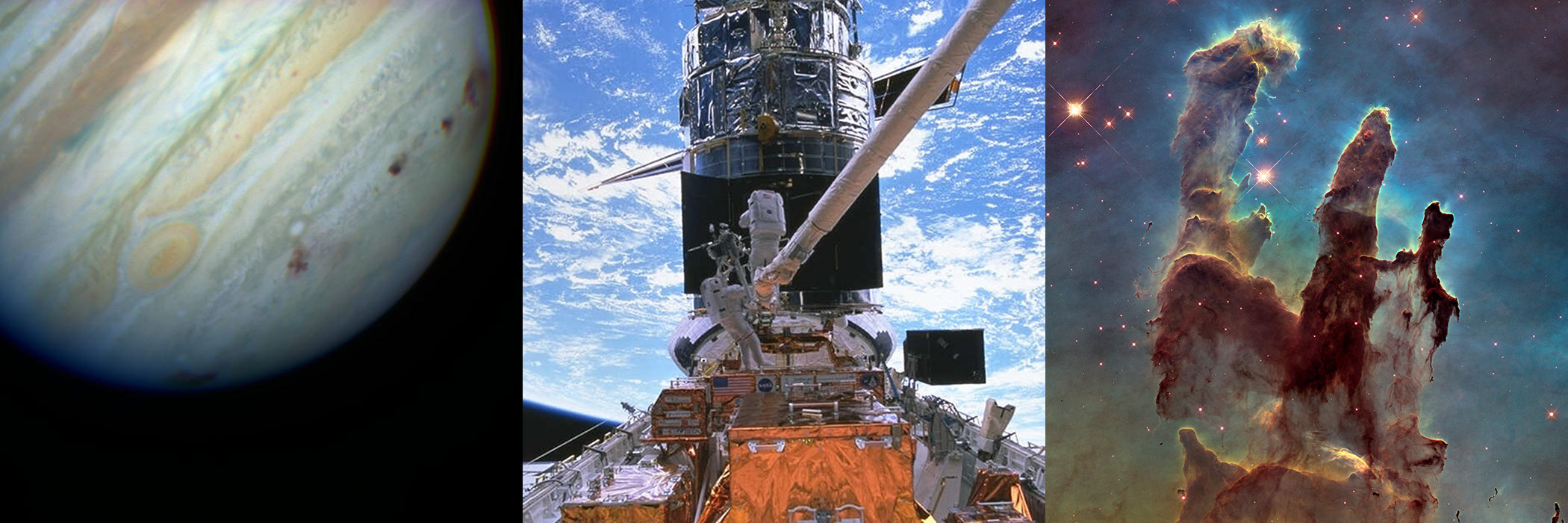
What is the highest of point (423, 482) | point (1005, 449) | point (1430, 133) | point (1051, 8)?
point (1051, 8)

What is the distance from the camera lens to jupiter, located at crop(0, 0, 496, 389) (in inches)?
80.3

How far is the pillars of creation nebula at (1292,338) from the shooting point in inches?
147

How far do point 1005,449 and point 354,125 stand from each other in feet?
17.9

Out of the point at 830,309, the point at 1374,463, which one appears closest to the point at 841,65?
the point at 830,309

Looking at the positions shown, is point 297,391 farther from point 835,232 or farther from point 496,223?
point 835,232

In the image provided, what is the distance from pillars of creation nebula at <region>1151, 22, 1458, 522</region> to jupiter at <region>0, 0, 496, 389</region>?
3.66 m

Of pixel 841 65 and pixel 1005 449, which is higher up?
pixel 841 65

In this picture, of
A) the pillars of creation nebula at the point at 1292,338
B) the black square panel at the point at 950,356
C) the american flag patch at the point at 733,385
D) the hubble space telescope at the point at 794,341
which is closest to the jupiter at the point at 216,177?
the hubble space telescope at the point at 794,341

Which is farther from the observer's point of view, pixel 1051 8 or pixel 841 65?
pixel 841 65

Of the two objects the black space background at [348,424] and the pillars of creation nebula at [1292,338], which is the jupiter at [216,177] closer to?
the black space background at [348,424]

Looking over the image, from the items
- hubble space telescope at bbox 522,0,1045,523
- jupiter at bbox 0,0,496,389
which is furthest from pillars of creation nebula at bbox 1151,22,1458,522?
jupiter at bbox 0,0,496,389

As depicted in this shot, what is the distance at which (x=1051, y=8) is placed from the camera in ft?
12.8

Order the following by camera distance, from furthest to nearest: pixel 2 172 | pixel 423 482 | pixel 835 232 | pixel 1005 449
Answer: pixel 835 232
pixel 1005 449
pixel 423 482
pixel 2 172

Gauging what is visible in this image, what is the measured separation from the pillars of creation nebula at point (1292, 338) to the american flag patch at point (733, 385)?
11.2ft
